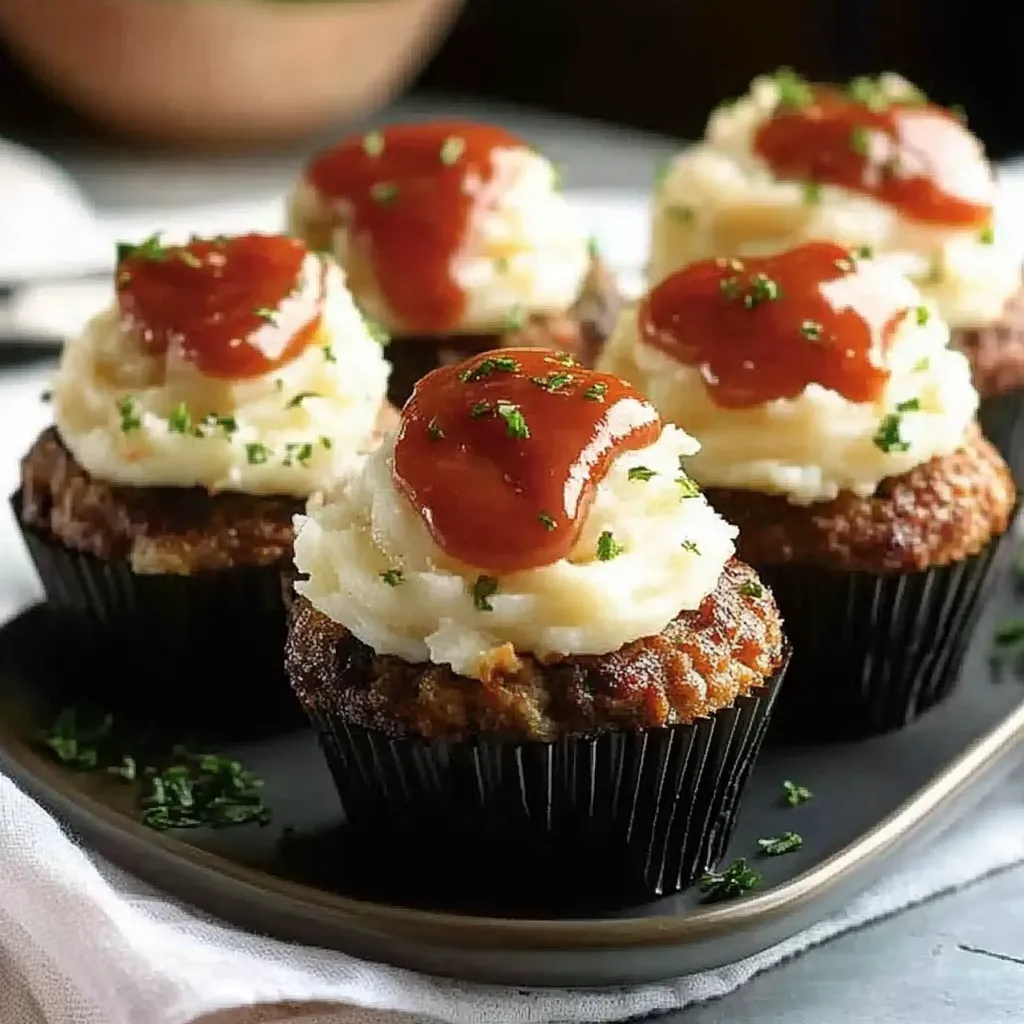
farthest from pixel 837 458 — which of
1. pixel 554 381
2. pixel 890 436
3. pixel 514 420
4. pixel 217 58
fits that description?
pixel 217 58

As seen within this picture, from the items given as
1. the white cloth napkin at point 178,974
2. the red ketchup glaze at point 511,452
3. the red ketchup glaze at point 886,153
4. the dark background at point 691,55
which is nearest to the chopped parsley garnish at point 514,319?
the red ketchup glaze at point 886,153

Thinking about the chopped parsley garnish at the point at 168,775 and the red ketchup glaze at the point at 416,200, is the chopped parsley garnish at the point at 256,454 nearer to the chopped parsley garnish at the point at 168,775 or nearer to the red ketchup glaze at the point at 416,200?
the chopped parsley garnish at the point at 168,775

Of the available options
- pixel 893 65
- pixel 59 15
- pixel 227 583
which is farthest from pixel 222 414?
pixel 893 65

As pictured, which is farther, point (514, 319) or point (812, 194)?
point (812, 194)

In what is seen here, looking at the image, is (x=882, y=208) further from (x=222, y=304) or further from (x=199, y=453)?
(x=199, y=453)

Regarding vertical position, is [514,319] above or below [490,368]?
below
